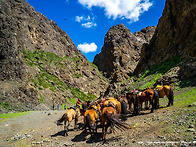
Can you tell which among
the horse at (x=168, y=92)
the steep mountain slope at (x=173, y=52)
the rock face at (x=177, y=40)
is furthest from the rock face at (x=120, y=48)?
the horse at (x=168, y=92)

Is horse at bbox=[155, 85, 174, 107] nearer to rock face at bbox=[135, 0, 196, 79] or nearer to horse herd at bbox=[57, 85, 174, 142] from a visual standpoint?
horse herd at bbox=[57, 85, 174, 142]

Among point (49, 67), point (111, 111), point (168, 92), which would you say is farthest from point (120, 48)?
point (111, 111)

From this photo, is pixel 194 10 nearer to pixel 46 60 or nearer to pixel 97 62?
pixel 46 60

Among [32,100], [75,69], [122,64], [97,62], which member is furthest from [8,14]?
[97,62]

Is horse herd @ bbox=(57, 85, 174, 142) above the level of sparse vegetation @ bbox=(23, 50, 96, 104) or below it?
below

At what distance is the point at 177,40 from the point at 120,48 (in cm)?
7954

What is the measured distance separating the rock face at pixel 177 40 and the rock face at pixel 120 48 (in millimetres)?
55656

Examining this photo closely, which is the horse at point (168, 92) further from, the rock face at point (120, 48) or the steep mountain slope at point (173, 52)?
the rock face at point (120, 48)

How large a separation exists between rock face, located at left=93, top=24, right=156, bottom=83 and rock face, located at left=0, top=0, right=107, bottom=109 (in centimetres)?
1918

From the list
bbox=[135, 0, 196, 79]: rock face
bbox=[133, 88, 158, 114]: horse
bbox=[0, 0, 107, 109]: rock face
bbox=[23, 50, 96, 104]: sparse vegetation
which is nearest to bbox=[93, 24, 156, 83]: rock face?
bbox=[0, 0, 107, 109]: rock face

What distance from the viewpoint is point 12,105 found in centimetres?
2606

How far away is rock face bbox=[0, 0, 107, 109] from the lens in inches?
1278

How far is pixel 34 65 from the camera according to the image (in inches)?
2478

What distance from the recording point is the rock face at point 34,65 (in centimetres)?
3246
